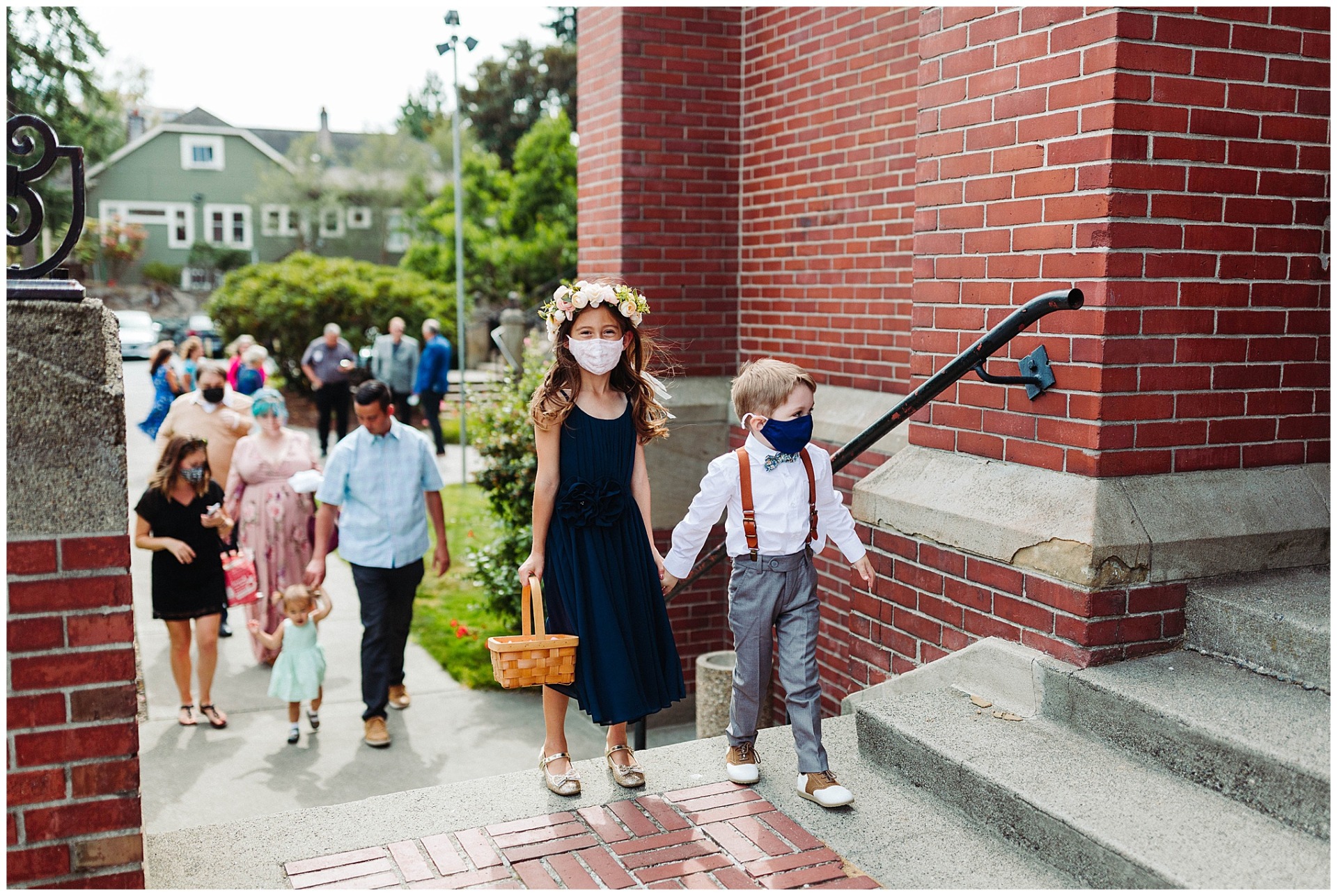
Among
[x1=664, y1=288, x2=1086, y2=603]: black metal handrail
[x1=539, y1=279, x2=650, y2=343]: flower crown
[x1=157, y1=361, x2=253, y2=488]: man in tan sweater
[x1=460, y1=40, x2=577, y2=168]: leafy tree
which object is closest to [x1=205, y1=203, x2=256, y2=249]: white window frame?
[x1=460, y1=40, x2=577, y2=168]: leafy tree

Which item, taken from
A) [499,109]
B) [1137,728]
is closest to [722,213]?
[1137,728]

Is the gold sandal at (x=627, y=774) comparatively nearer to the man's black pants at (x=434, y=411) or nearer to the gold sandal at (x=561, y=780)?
the gold sandal at (x=561, y=780)

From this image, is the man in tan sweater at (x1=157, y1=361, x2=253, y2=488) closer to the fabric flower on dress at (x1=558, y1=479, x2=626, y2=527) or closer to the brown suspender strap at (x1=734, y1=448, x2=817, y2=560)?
the fabric flower on dress at (x1=558, y1=479, x2=626, y2=527)

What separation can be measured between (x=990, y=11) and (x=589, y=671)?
9.04ft

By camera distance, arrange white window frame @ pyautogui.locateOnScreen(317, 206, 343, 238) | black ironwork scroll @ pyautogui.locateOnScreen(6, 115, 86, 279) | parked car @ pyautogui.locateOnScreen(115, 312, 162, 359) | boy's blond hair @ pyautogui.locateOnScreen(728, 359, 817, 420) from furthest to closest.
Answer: white window frame @ pyautogui.locateOnScreen(317, 206, 343, 238) < parked car @ pyautogui.locateOnScreen(115, 312, 162, 359) < boy's blond hair @ pyautogui.locateOnScreen(728, 359, 817, 420) < black ironwork scroll @ pyautogui.locateOnScreen(6, 115, 86, 279)

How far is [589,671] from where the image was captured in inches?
150

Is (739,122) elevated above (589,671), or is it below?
above

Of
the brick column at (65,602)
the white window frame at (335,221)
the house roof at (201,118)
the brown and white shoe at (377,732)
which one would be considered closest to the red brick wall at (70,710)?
the brick column at (65,602)

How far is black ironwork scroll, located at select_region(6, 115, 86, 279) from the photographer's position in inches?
109

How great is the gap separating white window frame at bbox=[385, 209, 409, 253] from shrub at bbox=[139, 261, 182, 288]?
8740mm

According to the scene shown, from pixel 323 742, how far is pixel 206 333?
30.6 m

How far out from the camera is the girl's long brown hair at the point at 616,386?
3857 mm

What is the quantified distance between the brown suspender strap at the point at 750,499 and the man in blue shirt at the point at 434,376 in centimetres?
1289

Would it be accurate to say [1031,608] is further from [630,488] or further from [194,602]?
[194,602]
